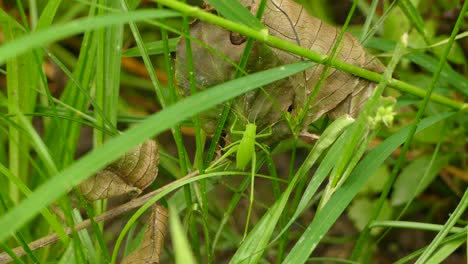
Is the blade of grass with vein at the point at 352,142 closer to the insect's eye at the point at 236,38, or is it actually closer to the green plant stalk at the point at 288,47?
the green plant stalk at the point at 288,47

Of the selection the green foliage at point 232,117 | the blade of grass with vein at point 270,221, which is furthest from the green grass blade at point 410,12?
the blade of grass with vein at point 270,221

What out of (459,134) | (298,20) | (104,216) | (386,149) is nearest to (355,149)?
(386,149)

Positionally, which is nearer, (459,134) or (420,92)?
(420,92)

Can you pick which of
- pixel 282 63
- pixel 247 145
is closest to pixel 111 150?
pixel 247 145

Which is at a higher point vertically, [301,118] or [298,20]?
[298,20]

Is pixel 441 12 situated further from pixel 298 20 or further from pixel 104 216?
pixel 104 216
